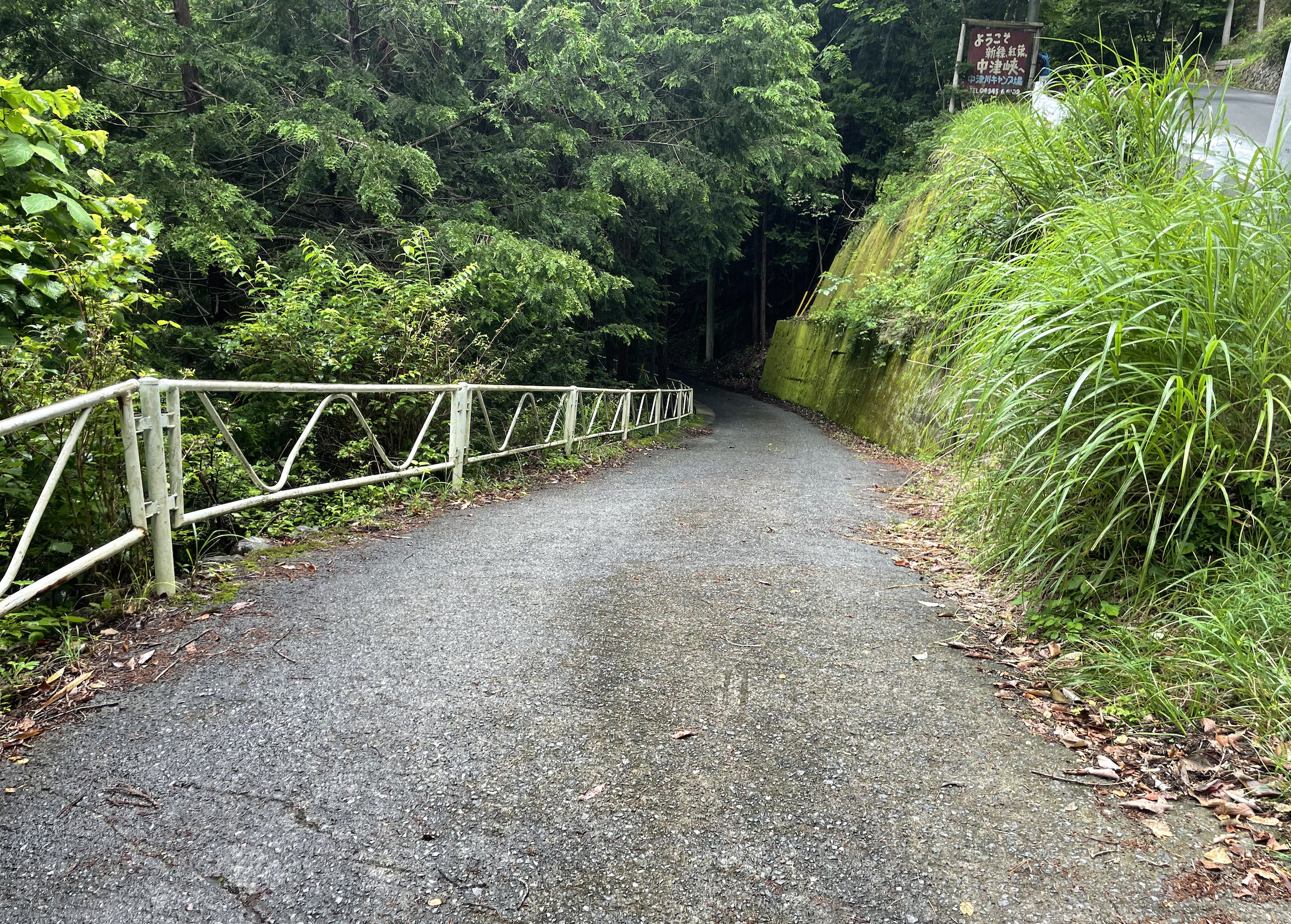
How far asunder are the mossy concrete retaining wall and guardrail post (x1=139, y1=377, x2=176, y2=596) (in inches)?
238

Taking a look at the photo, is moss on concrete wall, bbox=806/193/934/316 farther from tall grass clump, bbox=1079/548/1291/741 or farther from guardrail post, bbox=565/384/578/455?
tall grass clump, bbox=1079/548/1291/741

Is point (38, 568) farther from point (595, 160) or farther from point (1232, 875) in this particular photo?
point (595, 160)

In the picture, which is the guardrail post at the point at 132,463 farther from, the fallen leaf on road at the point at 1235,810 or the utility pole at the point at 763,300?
the utility pole at the point at 763,300

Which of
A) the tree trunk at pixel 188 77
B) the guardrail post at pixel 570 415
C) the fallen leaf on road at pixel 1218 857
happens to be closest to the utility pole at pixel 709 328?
the guardrail post at pixel 570 415

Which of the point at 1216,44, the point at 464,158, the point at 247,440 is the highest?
the point at 1216,44

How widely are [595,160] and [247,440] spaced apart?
7872 mm

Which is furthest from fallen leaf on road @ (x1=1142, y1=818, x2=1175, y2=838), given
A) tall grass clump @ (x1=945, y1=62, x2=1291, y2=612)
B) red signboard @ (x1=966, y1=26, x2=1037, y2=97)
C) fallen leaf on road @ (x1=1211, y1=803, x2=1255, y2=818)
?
red signboard @ (x1=966, y1=26, x2=1037, y2=97)

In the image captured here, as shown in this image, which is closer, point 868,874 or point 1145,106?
point 868,874

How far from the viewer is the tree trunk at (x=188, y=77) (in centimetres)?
823

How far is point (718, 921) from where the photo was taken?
1737 millimetres

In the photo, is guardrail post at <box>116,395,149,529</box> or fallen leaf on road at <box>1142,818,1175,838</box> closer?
fallen leaf on road at <box>1142,818,1175,838</box>

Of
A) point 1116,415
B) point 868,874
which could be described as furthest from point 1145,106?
point 868,874

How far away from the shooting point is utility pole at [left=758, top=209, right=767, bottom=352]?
3036cm

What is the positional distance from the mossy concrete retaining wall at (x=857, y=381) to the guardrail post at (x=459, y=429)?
4327 mm
